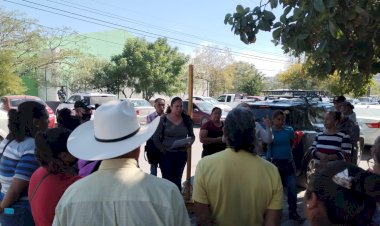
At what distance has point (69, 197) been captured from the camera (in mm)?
1675

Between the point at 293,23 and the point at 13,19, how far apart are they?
25.7 meters

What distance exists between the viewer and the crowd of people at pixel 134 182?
1529 mm

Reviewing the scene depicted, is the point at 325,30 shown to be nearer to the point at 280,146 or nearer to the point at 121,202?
the point at 280,146

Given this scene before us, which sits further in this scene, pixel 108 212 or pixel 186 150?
pixel 186 150

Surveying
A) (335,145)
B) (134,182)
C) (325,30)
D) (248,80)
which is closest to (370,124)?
(335,145)

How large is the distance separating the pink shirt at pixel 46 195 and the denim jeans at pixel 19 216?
1.54 feet

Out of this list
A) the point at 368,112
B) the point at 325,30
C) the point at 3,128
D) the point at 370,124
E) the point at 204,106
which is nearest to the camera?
the point at 325,30

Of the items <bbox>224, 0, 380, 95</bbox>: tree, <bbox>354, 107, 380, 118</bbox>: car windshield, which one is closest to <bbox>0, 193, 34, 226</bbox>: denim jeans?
<bbox>224, 0, 380, 95</bbox>: tree

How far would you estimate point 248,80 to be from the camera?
1999 inches

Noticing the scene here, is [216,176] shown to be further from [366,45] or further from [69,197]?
[366,45]

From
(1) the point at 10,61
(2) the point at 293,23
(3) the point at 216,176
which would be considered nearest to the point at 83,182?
(3) the point at 216,176

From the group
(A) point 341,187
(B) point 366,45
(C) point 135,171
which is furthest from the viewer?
(B) point 366,45

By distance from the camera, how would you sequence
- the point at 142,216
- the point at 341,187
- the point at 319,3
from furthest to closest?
1. the point at 319,3
2. the point at 142,216
3. the point at 341,187

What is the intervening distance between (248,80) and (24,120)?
161 ft
